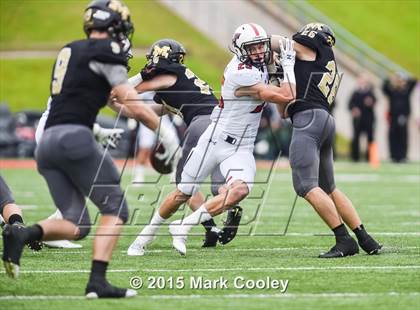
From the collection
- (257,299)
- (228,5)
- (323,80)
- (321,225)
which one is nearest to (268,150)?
(228,5)

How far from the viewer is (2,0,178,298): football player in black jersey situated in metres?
5.92

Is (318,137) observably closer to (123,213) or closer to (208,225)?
(208,225)

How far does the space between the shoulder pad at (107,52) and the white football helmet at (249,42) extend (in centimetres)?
183

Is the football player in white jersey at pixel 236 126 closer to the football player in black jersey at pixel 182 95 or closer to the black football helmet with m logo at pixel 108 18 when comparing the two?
the football player in black jersey at pixel 182 95

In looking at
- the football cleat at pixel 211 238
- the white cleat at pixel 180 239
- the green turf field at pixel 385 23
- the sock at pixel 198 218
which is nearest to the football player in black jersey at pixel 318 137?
the sock at pixel 198 218

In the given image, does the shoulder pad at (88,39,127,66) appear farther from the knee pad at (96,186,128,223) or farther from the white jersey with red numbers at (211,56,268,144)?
the white jersey with red numbers at (211,56,268,144)

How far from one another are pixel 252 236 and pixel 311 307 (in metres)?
3.70

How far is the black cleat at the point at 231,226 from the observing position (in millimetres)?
8555

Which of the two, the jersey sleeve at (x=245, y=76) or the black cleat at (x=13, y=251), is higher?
the jersey sleeve at (x=245, y=76)

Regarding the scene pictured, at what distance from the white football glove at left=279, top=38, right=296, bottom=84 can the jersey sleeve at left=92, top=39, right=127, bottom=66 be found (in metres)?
1.85

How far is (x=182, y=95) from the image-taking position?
8.60 meters

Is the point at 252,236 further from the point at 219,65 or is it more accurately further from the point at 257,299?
the point at 219,65

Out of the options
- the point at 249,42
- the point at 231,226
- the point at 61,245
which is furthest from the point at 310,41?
the point at 61,245

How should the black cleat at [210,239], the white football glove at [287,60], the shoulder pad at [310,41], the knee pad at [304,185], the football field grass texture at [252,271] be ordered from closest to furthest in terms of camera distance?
the football field grass texture at [252,271] < the white football glove at [287,60] < the knee pad at [304,185] < the shoulder pad at [310,41] < the black cleat at [210,239]
